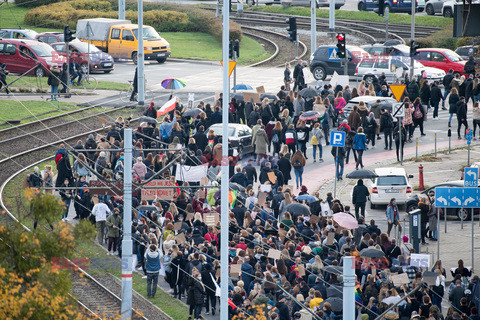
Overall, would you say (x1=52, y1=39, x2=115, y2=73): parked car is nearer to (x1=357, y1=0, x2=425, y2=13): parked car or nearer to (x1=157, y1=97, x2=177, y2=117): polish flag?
(x1=157, y1=97, x2=177, y2=117): polish flag

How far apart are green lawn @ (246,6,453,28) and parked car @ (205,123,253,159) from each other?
28.2 meters

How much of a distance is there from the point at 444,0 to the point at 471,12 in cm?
3802

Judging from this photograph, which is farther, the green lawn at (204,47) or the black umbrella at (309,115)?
the green lawn at (204,47)

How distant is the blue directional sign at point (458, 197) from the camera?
71.2 feet

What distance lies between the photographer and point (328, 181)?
29.9 meters

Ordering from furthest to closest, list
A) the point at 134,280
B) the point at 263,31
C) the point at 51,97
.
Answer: the point at 263,31 < the point at 51,97 < the point at 134,280

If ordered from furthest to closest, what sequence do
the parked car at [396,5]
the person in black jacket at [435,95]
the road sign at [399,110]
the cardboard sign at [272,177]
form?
the parked car at [396,5], the person in black jacket at [435,95], the road sign at [399,110], the cardboard sign at [272,177]

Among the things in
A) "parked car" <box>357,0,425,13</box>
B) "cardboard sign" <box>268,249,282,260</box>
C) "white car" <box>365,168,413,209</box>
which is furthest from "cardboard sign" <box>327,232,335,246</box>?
"parked car" <box>357,0,425,13</box>

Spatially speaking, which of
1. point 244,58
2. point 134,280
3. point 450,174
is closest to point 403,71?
point 450,174

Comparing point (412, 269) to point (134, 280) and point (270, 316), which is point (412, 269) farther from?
point (134, 280)

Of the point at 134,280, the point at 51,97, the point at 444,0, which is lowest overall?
the point at 134,280

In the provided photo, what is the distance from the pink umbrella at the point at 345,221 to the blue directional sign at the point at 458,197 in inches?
81.4

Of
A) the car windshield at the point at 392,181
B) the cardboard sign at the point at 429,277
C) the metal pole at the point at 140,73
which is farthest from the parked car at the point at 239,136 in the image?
the cardboard sign at the point at 429,277

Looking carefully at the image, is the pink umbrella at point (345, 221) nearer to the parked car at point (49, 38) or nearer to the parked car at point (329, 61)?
the parked car at point (329, 61)
